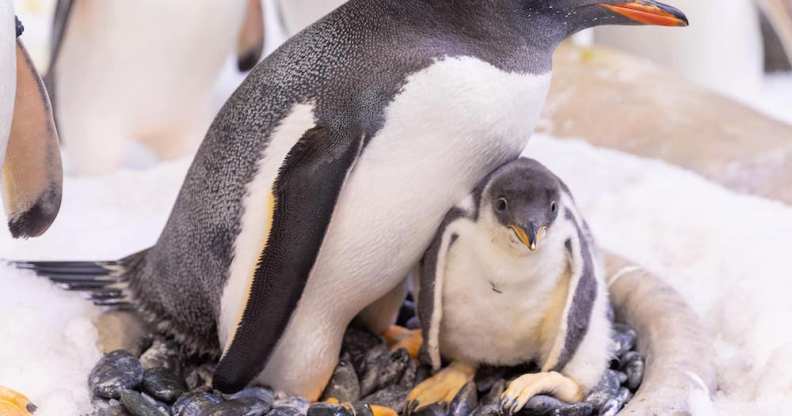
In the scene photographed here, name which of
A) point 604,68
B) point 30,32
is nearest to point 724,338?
point 604,68

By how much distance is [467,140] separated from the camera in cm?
122

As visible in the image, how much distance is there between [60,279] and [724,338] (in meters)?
0.92

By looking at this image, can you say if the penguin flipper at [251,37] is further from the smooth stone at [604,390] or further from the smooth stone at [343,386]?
the smooth stone at [604,390]

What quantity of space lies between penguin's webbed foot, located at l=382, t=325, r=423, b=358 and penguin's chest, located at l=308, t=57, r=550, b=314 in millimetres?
173

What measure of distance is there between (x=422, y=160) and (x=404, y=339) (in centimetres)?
34

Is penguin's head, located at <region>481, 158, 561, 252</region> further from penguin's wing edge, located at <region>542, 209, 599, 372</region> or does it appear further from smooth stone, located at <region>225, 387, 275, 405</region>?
smooth stone, located at <region>225, 387, 275, 405</region>

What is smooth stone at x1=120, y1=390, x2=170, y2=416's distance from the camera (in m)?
1.23

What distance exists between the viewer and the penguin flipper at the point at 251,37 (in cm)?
269

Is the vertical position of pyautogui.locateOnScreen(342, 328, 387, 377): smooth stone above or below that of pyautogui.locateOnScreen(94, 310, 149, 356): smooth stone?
below

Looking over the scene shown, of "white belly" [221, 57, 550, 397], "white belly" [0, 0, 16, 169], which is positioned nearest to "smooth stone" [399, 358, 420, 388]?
"white belly" [221, 57, 550, 397]

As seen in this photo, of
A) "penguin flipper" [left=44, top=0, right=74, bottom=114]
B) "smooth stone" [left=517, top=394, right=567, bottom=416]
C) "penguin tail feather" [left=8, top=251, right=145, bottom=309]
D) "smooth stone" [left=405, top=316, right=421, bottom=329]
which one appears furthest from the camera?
"penguin flipper" [left=44, top=0, right=74, bottom=114]

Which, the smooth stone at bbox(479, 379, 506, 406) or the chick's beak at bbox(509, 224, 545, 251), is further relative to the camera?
the smooth stone at bbox(479, 379, 506, 406)

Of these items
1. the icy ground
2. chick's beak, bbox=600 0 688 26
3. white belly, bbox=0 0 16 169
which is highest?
white belly, bbox=0 0 16 169

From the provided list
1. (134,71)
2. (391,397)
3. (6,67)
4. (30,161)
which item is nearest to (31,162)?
(30,161)
